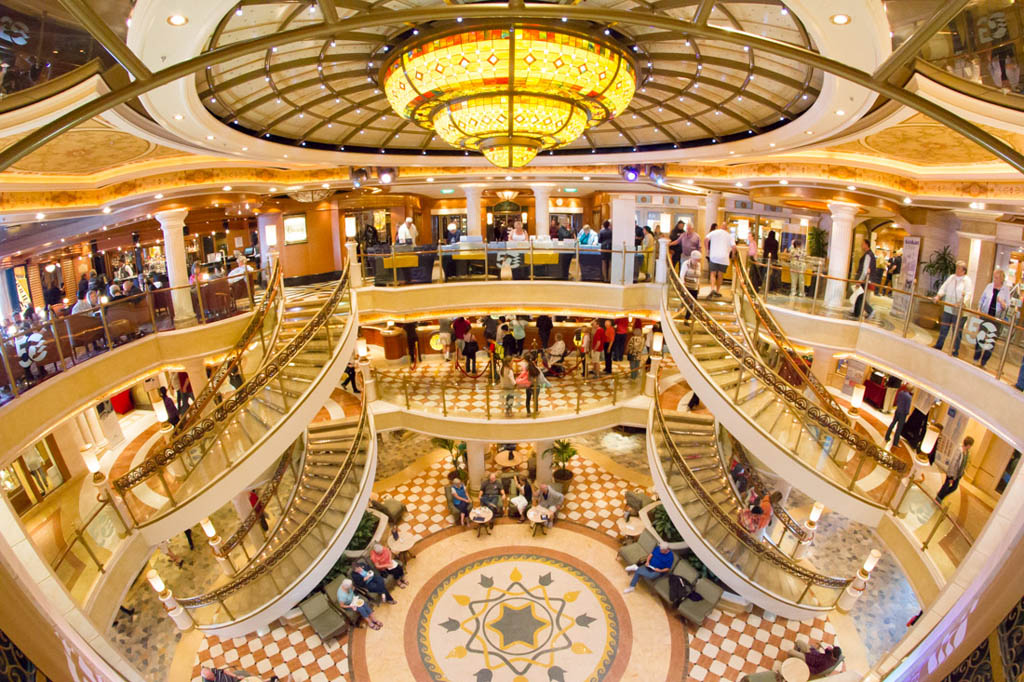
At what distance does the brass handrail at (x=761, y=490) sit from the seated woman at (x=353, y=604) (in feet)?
22.5

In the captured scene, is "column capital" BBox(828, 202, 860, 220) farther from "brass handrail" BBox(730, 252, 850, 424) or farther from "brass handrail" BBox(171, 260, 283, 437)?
"brass handrail" BBox(171, 260, 283, 437)

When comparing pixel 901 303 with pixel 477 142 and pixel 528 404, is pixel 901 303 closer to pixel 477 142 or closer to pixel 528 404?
pixel 528 404

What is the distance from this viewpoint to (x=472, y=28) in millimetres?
4777

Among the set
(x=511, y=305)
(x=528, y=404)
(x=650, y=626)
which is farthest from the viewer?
(x=511, y=305)

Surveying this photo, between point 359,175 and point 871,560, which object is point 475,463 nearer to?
point 359,175

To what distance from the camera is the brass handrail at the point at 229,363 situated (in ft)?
25.6

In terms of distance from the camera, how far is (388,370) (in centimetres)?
1468

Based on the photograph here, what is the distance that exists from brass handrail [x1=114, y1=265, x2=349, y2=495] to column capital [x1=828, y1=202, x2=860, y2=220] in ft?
33.9

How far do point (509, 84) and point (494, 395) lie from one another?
7393 mm

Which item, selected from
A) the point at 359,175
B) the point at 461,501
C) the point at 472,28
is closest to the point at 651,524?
the point at 461,501

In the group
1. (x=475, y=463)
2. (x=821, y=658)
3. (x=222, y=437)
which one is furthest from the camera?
(x=475, y=463)

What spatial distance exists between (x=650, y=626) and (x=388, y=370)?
29.6 ft

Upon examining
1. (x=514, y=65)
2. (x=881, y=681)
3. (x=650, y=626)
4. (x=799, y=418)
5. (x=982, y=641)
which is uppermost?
(x=514, y=65)

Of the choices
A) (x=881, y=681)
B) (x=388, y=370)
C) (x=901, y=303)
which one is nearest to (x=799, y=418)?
(x=901, y=303)
